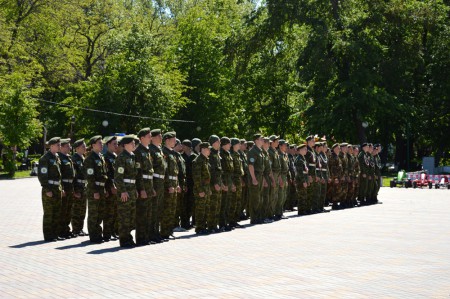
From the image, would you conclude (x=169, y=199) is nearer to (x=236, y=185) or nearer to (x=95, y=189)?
(x=95, y=189)

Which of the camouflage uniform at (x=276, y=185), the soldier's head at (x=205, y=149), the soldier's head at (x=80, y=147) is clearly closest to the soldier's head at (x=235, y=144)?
the camouflage uniform at (x=276, y=185)

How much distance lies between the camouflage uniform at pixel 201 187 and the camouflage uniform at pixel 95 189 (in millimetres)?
1985

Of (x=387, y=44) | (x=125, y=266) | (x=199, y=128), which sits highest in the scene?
(x=387, y=44)

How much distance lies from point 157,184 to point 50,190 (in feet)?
6.58

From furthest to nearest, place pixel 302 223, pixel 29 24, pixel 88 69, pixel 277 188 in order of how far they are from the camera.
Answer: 1. pixel 88 69
2. pixel 29 24
3. pixel 277 188
4. pixel 302 223

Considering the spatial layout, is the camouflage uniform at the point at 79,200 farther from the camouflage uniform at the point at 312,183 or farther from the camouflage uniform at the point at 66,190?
the camouflage uniform at the point at 312,183

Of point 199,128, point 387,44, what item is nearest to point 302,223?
point 387,44

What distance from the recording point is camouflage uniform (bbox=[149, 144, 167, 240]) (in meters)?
13.3

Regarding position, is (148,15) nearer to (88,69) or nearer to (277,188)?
(88,69)

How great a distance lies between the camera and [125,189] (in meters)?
12.6

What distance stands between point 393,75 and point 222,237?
105 feet

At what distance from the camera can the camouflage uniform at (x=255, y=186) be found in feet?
56.8

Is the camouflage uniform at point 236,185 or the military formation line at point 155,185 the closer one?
the military formation line at point 155,185

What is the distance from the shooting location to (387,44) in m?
44.8
